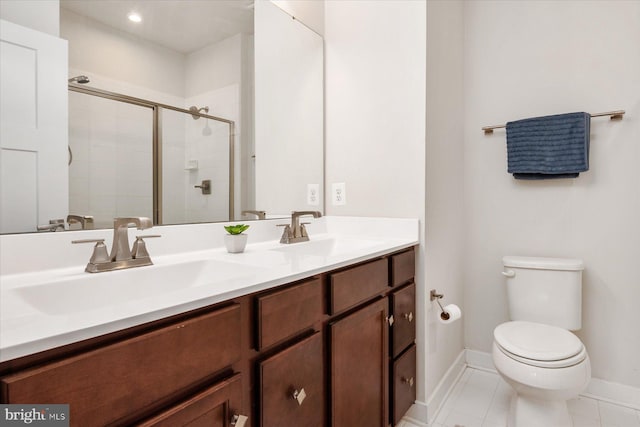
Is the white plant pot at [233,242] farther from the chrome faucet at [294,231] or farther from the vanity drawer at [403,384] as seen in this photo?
the vanity drawer at [403,384]

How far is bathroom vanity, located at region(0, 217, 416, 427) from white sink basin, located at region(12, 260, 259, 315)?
140mm

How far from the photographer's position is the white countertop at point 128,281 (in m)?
0.52

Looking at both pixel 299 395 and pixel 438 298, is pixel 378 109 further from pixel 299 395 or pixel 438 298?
pixel 299 395

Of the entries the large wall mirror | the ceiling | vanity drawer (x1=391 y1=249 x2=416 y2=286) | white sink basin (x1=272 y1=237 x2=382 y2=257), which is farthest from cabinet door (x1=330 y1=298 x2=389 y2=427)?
the ceiling

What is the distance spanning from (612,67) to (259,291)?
6.84 ft

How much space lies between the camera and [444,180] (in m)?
1.84

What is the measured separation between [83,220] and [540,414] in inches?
73.9

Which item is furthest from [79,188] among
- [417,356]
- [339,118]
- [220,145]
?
[417,356]

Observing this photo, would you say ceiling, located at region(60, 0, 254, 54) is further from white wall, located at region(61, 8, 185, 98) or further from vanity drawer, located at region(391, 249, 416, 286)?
vanity drawer, located at region(391, 249, 416, 286)

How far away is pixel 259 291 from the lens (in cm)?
82

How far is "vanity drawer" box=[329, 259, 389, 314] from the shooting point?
108 cm

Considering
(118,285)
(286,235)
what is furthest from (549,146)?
(118,285)

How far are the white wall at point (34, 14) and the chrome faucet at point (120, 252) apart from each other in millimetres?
559

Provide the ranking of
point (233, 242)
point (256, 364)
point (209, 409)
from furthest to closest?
1. point (233, 242)
2. point (256, 364)
3. point (209, 409)
